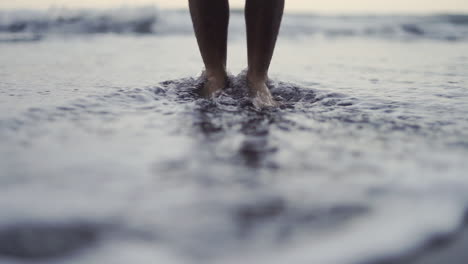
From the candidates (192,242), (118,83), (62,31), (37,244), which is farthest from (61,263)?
(62,31)

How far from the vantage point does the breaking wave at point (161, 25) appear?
5.59 m

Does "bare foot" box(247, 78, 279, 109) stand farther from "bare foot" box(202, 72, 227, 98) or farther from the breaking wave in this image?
the breaking wave

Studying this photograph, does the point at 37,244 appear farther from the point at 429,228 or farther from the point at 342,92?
the point at 342,92

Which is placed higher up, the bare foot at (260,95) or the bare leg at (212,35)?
the bare leg at (212,35)

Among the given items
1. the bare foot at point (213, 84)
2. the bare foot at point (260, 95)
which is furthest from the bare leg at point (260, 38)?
the bare foot at point (213, 84)

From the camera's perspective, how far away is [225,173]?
0.74m

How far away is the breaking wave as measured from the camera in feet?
18.4

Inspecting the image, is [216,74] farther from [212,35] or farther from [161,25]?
[161,25]

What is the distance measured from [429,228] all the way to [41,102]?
1163 millimetres

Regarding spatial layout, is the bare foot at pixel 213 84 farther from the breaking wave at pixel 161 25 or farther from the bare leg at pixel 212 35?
the breaking wave at pixel 161 25

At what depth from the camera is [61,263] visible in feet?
1.63

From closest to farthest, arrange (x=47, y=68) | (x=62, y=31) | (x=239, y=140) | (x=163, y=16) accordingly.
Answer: (x=239, y=140)
(x=47, y=68)
(x=62, y=31)
(x=163, y=16)

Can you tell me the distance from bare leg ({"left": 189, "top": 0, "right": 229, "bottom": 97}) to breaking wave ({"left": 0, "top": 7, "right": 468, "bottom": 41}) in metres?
4.18

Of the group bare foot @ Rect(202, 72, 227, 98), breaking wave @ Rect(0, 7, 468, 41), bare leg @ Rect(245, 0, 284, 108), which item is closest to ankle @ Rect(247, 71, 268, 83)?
bare leg @ Rect(245, 0, 284, 108)
